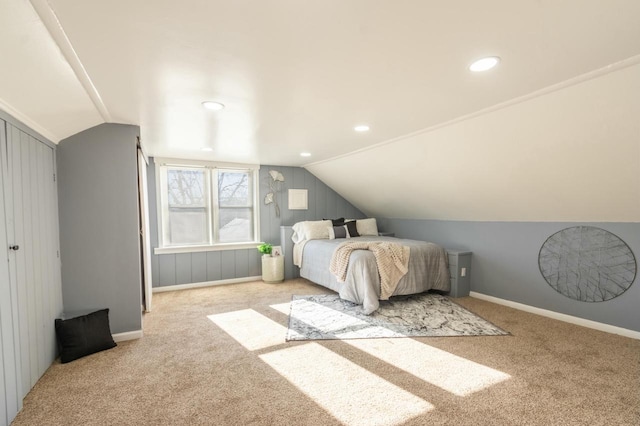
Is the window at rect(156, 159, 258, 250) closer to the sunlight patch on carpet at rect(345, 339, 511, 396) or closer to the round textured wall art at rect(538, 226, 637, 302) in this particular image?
the sunlight patch on carpet at rect(345, 339, 511, 396)

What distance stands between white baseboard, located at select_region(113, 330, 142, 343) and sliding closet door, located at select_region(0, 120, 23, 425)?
929 millimetres

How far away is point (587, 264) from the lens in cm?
317

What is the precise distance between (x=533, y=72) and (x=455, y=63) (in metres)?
0.55

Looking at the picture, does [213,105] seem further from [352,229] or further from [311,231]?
[352,229]

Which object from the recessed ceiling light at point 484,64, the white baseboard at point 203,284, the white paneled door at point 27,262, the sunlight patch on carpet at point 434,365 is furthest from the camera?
the white baseboard at point 203,284

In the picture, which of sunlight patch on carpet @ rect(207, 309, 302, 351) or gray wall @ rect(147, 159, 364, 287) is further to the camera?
gray wall @ rect(147, 159, 364, 287)

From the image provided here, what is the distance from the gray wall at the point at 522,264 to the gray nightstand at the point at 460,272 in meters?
0.09

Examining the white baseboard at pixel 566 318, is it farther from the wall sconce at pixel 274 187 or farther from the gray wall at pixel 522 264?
the wall sconce at pixel 274 187

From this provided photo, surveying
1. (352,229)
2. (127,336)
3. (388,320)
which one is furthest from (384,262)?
(127,336)

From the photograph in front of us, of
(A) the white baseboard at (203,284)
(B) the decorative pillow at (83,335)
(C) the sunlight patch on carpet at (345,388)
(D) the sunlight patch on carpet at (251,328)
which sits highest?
(B) the decorative pillow at (83,335)

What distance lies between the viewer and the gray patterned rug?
2982mm

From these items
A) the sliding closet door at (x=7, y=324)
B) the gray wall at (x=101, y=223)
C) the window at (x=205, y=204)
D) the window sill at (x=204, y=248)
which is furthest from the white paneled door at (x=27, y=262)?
the window at (x=205, y=204)

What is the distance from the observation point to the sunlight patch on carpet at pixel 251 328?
9.25ft

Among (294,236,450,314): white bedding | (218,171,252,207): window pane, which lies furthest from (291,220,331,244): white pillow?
(218,171,252,207): window pane
